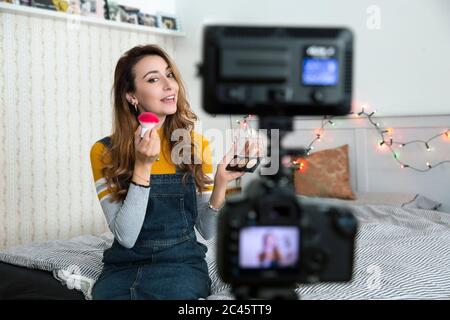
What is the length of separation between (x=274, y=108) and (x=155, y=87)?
82 cm

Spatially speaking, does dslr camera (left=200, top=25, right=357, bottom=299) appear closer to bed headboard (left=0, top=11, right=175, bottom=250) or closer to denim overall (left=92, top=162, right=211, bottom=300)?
denim overall (left=92, top=162, right=211, bottom=300)

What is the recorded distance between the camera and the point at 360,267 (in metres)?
1.42

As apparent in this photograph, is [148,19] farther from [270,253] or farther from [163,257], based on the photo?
[270,253]

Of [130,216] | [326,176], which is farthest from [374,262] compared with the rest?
[326,176]

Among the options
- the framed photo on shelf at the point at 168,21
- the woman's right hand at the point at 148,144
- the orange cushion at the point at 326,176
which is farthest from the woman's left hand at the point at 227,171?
the framed photo on shelf at the point at 168,21

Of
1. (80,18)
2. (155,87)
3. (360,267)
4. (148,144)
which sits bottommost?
(360,267)

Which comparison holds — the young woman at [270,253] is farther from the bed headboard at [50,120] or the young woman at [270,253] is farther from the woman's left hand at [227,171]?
the bed headboard at [50,120]

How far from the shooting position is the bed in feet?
4.10

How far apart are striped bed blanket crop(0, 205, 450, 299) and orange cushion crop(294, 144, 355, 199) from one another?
55 cm

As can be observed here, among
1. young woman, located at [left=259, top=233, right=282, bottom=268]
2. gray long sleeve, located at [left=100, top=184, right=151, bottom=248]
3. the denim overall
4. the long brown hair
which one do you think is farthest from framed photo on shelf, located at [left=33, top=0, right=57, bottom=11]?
Result: young woman, located at [left=259, top=233, right=282, bottom=268]

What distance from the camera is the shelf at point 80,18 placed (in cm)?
261

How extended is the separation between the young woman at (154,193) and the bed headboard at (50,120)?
59.9 inches

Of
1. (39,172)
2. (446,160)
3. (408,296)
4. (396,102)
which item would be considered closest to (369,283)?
(408,296)

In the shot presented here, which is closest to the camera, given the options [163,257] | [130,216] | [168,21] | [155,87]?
[130,216]
